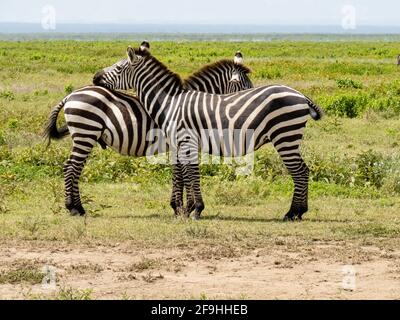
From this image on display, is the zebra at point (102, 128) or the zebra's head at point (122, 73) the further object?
the zebra's head at point (122, 73)

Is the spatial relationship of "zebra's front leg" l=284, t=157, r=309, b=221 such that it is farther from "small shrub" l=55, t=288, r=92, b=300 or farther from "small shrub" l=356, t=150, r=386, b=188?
"small shrub" l=55, t=288, r=92, b=300

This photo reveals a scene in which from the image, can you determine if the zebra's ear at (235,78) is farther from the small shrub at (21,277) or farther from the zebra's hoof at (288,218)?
the small shrub at (21,277)

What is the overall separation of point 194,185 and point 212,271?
3.07m

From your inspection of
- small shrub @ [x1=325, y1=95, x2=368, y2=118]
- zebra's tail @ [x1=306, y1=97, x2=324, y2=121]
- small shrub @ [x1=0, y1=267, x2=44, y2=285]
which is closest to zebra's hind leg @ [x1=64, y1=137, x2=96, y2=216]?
zebra's tail @ [x1=306, y1=97, x2=324, y2=121]

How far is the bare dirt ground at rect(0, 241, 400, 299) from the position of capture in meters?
7.82

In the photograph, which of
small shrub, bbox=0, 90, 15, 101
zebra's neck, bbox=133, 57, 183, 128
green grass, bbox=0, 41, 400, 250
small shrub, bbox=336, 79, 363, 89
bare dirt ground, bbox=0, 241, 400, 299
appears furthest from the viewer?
small shrub, bbox=336, 79, 363, 89

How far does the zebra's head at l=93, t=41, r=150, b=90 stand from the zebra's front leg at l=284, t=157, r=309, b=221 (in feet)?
8.13

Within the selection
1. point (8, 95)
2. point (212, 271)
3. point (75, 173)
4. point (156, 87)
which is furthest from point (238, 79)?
point (8, 95)

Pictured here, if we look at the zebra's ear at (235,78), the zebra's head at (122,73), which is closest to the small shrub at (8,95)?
the zebra's head at (122,73)

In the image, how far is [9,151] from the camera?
627 inches

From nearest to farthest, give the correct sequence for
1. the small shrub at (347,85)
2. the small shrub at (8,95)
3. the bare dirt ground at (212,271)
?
the bare dirt ground at (212,271) → the small shrub at (8,95) → the small shrub at (347,85)

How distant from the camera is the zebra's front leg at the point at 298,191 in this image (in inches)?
455

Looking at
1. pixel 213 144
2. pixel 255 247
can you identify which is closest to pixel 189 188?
pixel 213 144

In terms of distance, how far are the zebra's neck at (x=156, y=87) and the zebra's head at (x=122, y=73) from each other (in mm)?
93
